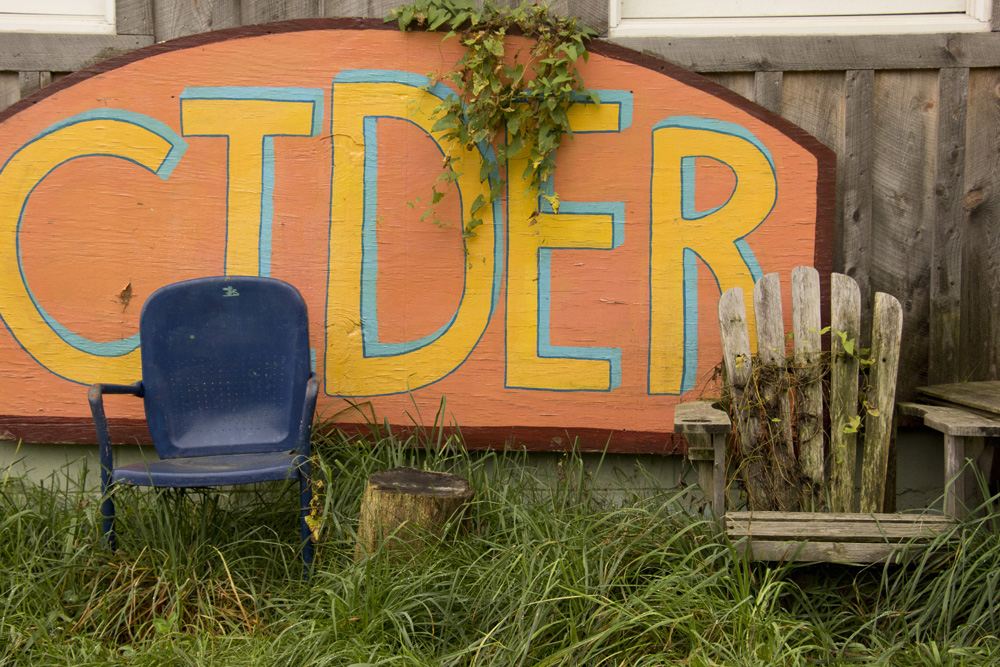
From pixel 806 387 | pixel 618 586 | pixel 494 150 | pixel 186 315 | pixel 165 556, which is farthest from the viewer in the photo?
pixel 494 150

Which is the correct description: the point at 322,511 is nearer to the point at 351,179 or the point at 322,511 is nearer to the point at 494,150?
the point at 351,179

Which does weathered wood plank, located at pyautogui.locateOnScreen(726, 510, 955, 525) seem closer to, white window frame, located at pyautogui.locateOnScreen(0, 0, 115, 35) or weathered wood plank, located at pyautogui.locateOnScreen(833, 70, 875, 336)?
weathered wood plank, located at pyautogui.locateOnScreen(833, 70, 875, 336)

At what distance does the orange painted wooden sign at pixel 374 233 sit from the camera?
9.34 ft

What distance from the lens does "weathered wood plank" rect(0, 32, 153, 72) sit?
290 cm

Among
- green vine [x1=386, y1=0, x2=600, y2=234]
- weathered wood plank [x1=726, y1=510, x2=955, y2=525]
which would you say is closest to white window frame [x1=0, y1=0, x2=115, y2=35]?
green vine [x1=386, y1=0, x2=600, y2=234]

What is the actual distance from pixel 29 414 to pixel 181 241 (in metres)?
0.97

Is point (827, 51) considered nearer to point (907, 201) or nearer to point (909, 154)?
point (909, 154)

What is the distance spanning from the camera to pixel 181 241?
292cm

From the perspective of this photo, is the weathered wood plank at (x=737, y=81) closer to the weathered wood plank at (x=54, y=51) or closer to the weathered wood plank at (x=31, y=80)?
the weathered wood plank at (x=54, y=51)

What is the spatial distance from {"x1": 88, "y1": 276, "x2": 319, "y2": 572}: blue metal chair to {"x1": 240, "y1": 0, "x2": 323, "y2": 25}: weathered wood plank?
1159 millimetres

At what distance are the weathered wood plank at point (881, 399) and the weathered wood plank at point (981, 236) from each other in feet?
2.10

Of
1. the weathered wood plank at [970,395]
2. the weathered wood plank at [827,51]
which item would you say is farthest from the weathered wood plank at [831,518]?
the weathered wood plank at [827,51]

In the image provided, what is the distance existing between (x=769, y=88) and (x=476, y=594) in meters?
2.28

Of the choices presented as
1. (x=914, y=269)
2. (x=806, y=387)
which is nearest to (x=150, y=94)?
(x=806, y=387)
